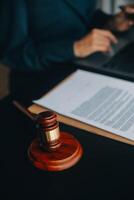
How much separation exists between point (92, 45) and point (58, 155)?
515 millimetres

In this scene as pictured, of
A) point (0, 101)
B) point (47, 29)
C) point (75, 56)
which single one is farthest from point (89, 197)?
point (47, 29)

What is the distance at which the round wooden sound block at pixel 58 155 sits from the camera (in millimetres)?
665

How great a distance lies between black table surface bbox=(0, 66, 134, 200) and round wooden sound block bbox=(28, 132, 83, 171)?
10 mm

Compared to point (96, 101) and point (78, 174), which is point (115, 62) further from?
point (78, 174)

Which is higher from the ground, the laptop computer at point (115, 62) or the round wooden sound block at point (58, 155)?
the round wooden sound block at point (58, 155)

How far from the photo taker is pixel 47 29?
1.18 meters

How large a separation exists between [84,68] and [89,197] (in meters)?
0.51

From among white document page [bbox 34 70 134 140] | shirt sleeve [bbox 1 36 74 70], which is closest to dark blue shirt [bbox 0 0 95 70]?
shirt sleeve [bbox 1 36 74 70]

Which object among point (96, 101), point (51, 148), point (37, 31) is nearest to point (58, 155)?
point (51, 148)

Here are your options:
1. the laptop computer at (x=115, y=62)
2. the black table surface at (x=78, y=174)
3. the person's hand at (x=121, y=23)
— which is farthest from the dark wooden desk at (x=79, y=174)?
the person's hand at (x=121, y=23)

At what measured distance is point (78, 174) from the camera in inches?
25.9

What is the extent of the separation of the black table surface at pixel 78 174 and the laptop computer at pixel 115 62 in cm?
28

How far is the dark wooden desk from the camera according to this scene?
24.4 inches

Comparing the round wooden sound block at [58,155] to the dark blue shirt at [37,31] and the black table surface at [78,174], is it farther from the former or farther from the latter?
the dark blue shirt at [37,31]
